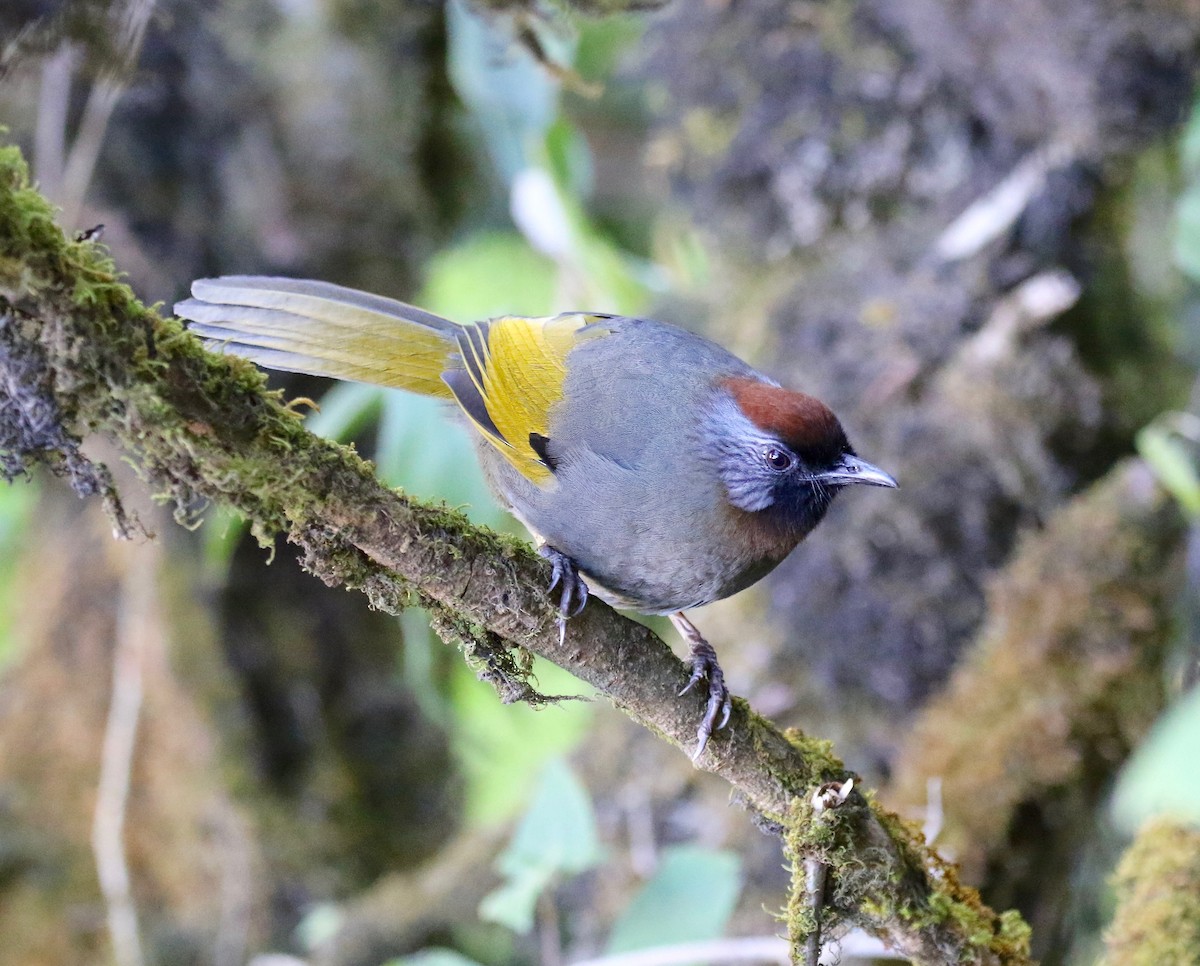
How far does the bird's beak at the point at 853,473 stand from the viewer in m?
2.45

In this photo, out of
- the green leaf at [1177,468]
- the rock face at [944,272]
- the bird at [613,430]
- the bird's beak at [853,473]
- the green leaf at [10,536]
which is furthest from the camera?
the green leaf at [10,536]

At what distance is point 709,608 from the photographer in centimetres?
444

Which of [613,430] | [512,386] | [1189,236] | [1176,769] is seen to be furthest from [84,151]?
[1176,769]

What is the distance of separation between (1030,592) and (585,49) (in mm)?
3138

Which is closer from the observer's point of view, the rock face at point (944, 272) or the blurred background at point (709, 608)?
the blurred background at point (709, 608)

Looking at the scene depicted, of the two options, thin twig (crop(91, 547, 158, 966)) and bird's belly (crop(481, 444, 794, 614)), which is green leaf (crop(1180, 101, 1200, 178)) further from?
thin twig (crop(91, 547, 158, 966))

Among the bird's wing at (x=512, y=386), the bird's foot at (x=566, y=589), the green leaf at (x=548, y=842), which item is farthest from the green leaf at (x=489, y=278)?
the bird's foot at (x=566, y=589)

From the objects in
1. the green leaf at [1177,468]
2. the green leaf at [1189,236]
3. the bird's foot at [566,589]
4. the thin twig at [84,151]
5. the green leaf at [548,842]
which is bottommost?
the green leaf at [548,842]

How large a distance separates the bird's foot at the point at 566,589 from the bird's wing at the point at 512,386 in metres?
0.31

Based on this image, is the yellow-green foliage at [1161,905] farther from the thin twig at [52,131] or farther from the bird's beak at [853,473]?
the thin twig at [52,131]

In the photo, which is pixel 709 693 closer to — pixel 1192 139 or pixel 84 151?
pixel 1192 139

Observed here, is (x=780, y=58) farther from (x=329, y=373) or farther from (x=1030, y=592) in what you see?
(x=329, y=373)

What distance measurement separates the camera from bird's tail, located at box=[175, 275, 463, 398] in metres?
2.11

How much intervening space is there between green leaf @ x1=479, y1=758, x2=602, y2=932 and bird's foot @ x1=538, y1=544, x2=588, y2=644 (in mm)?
908
